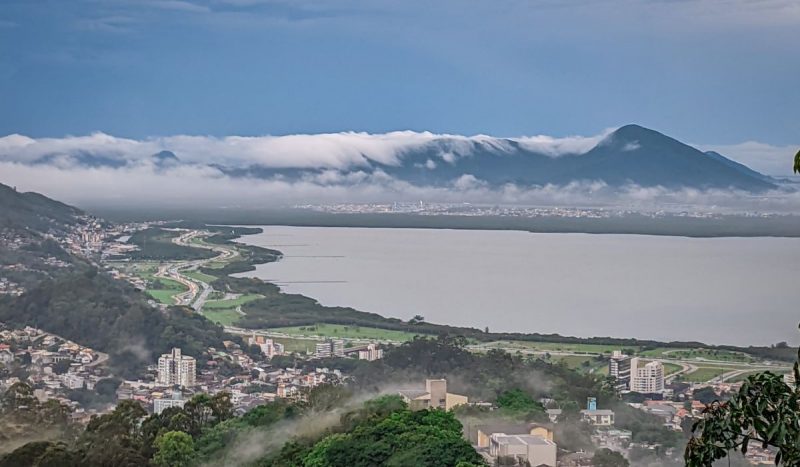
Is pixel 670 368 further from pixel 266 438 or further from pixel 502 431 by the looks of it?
pixel 266 438

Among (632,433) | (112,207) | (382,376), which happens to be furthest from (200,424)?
(112,207)

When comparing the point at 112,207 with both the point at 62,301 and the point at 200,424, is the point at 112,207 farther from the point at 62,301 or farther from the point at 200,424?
the point at 200,424

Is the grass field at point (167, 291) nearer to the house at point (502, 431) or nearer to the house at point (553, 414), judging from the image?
the house at point (553, 414)

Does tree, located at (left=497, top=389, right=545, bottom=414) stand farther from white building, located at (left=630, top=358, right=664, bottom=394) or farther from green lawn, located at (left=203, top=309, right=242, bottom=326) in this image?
green lawn, located at (left=203, top=309, right=242, bottom=326)

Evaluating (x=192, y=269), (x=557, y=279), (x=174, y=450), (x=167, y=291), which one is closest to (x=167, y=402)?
(x=174, y=450)

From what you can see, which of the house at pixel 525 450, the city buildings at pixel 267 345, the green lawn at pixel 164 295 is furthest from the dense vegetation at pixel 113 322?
the house at pixel 525 450

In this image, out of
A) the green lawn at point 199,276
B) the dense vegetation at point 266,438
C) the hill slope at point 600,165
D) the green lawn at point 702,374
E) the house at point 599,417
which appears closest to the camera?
the dense vegetation at point 266,438

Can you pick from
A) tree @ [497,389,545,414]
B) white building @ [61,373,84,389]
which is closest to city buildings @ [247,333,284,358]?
white building @ [61,373,84,389]
